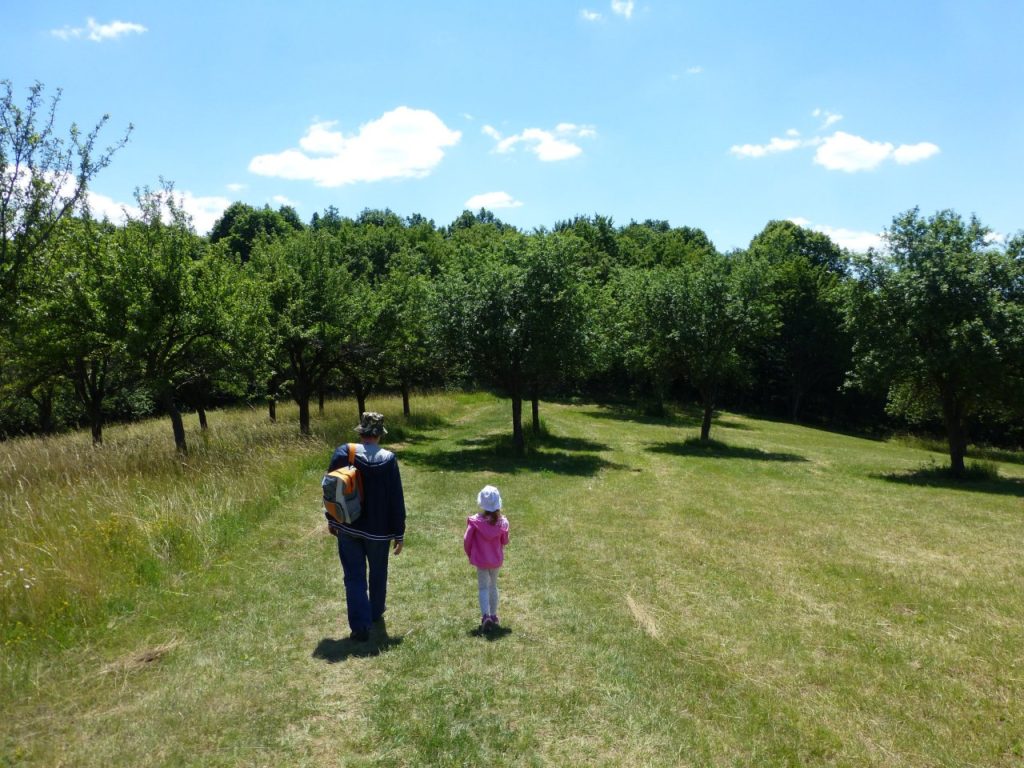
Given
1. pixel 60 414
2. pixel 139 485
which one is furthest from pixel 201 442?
pixel 60 414

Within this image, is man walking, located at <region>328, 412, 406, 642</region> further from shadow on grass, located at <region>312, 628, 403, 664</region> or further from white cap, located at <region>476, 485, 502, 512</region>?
white cap, located at <region>476, 485, 502, 512</region>

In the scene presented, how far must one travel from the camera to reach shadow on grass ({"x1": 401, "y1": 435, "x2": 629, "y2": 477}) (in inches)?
727

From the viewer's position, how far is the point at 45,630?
20.1 feet

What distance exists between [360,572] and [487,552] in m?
1.30

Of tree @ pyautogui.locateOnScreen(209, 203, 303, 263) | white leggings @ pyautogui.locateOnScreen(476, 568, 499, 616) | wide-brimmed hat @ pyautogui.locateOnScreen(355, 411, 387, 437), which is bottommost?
white leggings @ pyautogui.locateOnScreen(476, 568, 499, 616)

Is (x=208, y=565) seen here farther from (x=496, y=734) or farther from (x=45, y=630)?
(x=496, y=734)

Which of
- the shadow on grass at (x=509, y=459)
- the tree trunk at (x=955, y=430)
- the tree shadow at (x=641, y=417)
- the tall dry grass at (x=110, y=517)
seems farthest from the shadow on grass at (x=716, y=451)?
the tall dry grass at (x=110, y=517)

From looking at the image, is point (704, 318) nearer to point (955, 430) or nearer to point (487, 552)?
point (955, 430)

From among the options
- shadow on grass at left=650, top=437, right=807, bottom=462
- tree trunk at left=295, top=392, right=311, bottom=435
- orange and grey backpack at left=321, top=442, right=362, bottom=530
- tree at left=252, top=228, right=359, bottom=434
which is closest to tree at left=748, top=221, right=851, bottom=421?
shadow on grass at left=650, top=437, right=807, bottom=462

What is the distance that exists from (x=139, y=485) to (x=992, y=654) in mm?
11912

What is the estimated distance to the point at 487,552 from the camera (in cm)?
685

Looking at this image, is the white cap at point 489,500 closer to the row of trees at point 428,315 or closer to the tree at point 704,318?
the row of trees at point 428,315

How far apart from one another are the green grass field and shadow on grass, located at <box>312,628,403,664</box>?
0.04 meters

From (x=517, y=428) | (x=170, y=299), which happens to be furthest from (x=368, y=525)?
(x=517, y=428)
